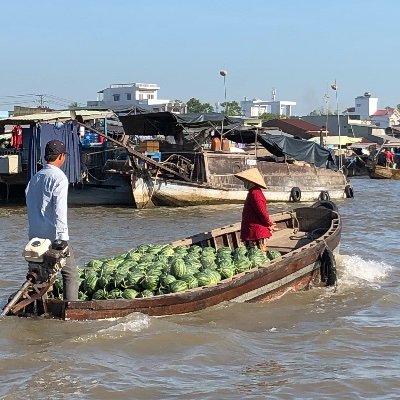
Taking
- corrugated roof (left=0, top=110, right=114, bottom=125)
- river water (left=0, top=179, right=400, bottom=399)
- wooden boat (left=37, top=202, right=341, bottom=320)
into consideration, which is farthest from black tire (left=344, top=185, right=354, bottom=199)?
river water (left=0, top=179, right=400, bottom=399)

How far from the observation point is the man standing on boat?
5.77 meters

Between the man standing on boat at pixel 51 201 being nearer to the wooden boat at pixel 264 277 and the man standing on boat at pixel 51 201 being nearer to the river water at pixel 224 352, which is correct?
the wooden boat at pixel 264 277

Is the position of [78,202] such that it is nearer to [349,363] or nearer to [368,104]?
[349,363]

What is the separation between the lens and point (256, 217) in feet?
26.3

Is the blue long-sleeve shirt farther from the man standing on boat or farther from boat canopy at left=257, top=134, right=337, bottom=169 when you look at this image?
boat canopy at left=257, top=134, right=337, bottom=169

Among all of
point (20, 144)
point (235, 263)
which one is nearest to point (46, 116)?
point (20, 144)

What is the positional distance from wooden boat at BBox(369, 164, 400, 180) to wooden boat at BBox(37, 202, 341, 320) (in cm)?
2360

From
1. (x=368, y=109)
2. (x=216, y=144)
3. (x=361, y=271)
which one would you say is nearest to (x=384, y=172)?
(x=216, y=144)

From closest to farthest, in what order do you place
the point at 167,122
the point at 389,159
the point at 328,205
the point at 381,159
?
the point at 328,205 → the point at 167,122 → the point at 389,159 → the point at 381,159

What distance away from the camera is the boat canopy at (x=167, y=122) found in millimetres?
18922

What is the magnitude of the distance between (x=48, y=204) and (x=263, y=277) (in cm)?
248

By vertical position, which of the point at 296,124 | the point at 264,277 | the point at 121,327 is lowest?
the point at 121,327

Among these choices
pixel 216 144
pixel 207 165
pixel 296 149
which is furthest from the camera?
pixel 296 149

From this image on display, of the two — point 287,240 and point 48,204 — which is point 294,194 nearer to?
point 287,240
